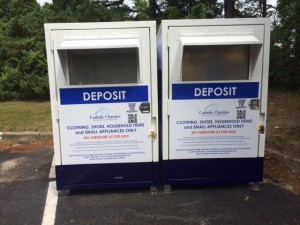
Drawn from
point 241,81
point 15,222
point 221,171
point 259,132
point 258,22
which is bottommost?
point 15,222

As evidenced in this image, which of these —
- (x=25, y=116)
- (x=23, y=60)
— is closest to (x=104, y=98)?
(x=25, y=116)

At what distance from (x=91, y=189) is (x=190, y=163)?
1.16 m

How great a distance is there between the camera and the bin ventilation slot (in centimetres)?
326

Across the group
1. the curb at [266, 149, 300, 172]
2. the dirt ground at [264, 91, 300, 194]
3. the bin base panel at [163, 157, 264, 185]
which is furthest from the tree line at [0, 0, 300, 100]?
the bin base panel at [163, 157, 264, 185]

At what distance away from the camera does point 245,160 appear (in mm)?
3770

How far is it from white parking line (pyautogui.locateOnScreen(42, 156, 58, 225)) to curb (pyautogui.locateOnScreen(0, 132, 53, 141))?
7.06 ft

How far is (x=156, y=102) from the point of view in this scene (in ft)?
11.8

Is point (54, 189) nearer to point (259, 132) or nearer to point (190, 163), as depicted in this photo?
point (190, 163)

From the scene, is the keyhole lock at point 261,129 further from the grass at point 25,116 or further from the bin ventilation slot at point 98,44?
the grass at point 25,116

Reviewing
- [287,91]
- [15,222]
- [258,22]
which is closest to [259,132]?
[258,22]

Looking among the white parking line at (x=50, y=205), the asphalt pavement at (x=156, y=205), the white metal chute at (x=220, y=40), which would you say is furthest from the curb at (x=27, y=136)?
the white metal chute at (x=220, y=40)

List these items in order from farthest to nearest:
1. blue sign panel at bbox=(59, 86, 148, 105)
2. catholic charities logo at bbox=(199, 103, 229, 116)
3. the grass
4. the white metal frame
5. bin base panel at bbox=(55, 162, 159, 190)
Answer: the grass
bin base panel at bbox=(55, 162, 159, 190)
catholic charities logo at bbox=(199, 103, 229, 116)
blue sign panel at bbox=(59, 86, 148, 105)
the white metal frame

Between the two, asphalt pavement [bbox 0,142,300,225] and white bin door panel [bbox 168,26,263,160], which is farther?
white bin door panel [bbox 168,26,263,160]

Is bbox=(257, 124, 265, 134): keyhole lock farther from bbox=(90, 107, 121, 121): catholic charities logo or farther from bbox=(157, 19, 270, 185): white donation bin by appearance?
bbox=(90, 107, 121, 121): catholic charities logo
